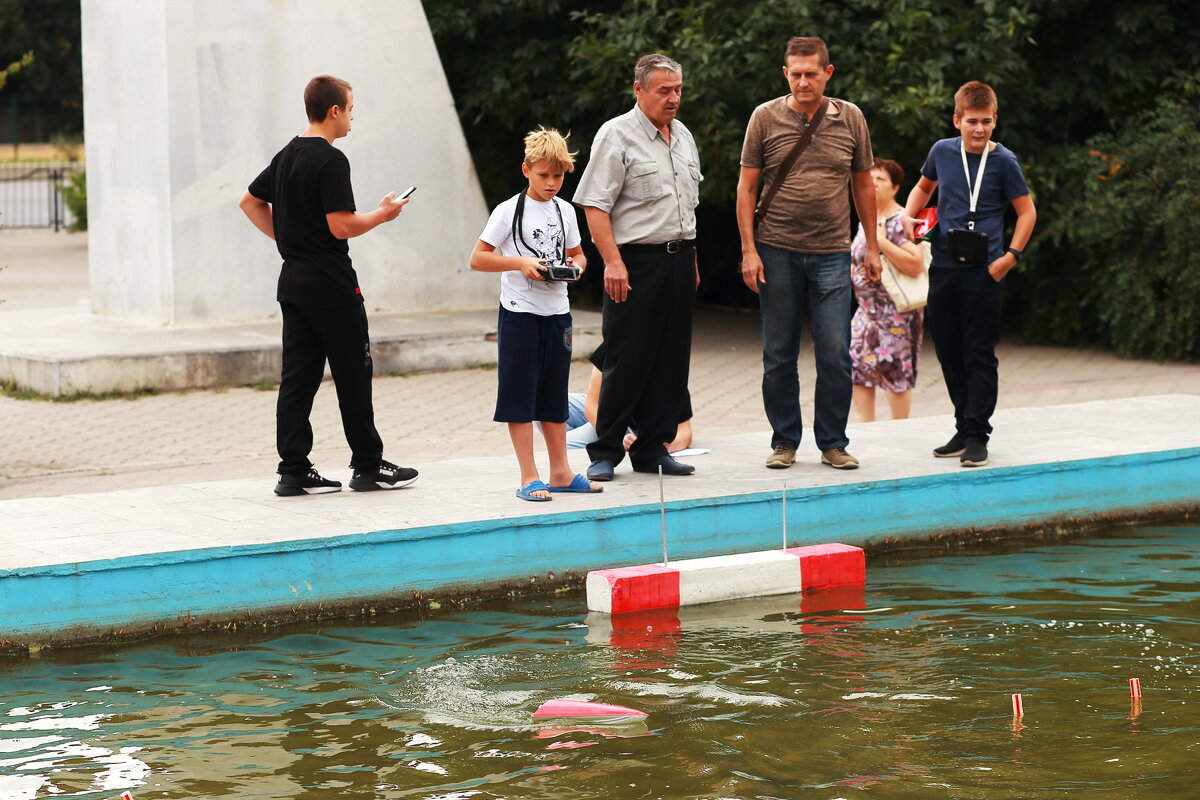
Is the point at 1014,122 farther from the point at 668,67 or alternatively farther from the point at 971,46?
the point at 668,67

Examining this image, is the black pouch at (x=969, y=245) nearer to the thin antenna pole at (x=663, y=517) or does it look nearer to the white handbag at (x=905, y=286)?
the white handbag at (x=905, y=286)

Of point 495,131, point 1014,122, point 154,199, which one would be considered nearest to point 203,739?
point 154,199

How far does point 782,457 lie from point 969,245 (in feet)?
4.23

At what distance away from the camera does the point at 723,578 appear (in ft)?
21.0

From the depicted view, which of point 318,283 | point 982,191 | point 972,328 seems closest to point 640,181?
point 318,283

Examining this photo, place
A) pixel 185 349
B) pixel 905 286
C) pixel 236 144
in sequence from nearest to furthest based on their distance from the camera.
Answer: pixel 905 286, pixel 185 349, pixel 236 144

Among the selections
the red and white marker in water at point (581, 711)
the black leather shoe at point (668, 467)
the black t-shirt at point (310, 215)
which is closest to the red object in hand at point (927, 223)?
the black leather shoe at point (668, 467)

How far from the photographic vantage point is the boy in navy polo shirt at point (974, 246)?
7.43 m

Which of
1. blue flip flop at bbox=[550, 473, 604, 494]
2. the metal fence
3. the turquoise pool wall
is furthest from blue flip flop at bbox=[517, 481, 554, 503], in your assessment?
the metal fence

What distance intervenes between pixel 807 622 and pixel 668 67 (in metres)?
2.42

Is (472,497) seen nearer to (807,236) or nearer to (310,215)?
(310,215)

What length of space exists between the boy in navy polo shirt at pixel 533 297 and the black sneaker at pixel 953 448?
1.98 metres

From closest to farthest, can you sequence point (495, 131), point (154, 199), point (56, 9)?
point (154, 199)
point (495, 131)
point (56, 9)

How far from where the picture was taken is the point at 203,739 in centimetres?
483
